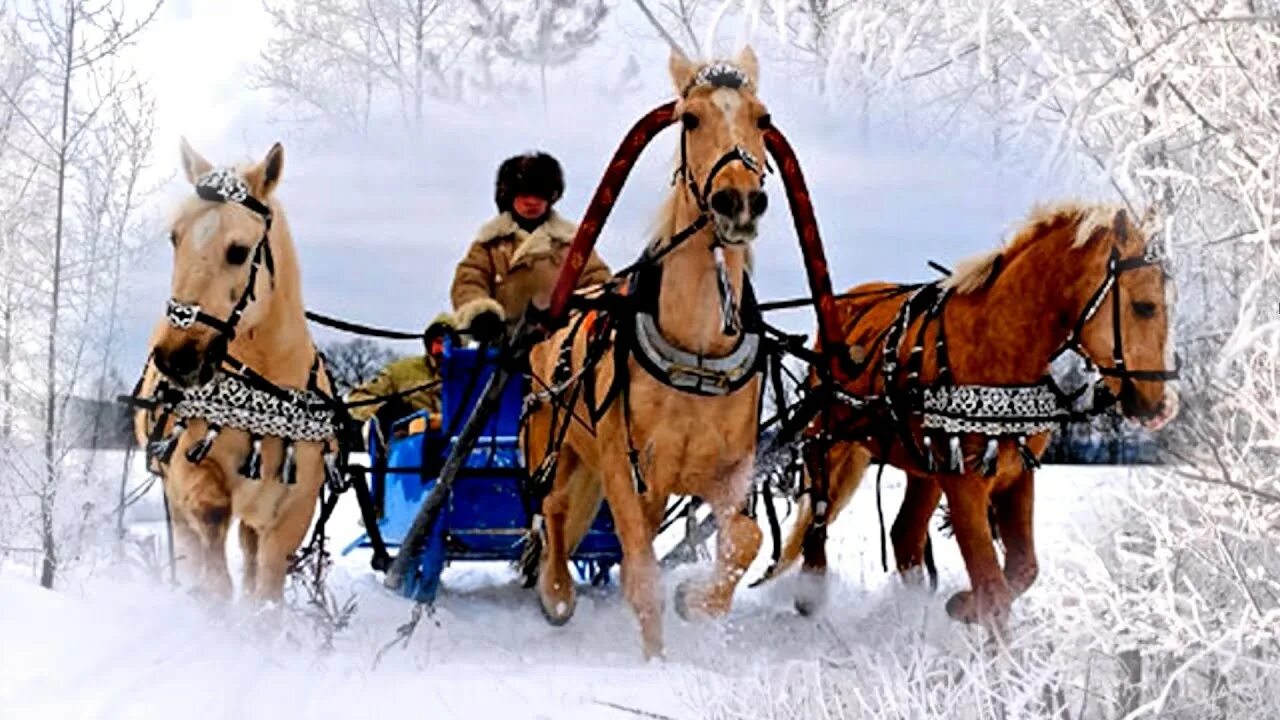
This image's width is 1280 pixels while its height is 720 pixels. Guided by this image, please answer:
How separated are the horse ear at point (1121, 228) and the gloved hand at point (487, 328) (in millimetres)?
2324

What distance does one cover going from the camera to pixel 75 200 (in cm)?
638

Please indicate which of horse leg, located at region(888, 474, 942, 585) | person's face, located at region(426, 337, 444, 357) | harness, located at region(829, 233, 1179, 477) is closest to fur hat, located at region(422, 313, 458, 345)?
person's face, located at region(426, 337, 444, 357)

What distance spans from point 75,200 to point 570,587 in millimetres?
2923

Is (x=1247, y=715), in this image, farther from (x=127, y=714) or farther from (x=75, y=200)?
(x=75, y=200)

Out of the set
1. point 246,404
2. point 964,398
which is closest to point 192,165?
point 246,404

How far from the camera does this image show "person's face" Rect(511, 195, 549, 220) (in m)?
5.41

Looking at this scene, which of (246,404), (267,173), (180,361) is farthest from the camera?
(246,404)

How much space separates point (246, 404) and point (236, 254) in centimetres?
56

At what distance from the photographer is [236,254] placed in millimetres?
4215

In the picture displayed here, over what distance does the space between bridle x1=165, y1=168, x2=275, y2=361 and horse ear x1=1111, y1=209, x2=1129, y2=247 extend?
2.43m

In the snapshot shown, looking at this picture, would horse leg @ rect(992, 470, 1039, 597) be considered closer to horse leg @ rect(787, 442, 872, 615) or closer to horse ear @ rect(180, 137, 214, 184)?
horse leg @ rect(787, 442, 872, 615)

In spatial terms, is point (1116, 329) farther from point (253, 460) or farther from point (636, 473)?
point (253, 460)

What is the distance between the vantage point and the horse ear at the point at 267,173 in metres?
4.41

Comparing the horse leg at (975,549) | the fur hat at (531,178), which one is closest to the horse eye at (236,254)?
the fur hat at (531,178)
